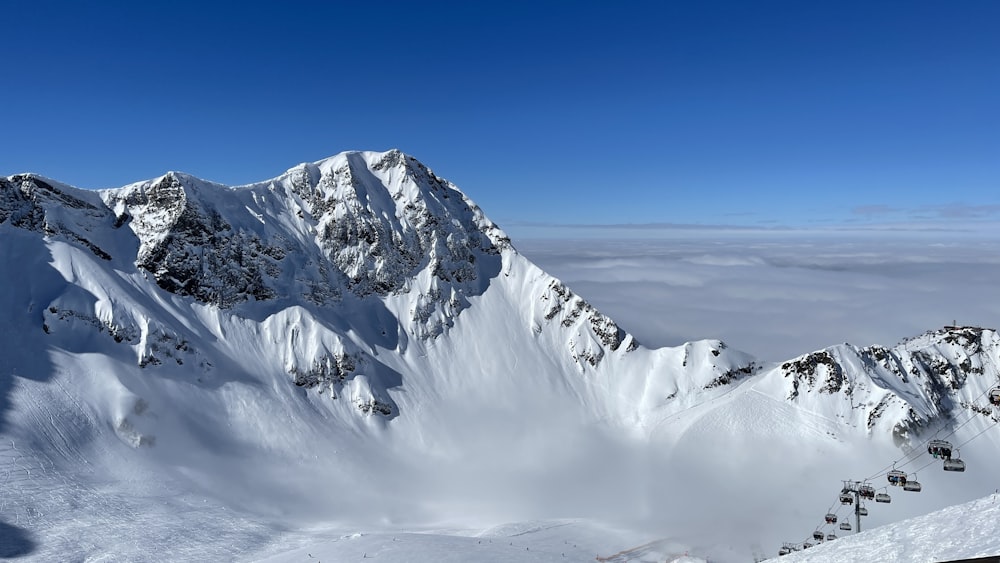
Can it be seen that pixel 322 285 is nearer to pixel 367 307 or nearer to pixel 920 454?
pixel 367 307

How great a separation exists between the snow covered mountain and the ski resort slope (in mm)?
70464

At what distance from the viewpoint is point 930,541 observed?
1919 centimetres

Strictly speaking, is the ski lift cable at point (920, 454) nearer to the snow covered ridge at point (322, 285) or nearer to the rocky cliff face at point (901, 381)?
the rocky cliff face at point (901, 381)

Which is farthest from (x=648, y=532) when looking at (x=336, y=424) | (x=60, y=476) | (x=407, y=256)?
(x=407, y=256)

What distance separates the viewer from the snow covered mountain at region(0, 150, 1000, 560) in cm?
8900

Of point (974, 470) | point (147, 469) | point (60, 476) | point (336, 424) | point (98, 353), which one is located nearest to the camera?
point (60, 476)

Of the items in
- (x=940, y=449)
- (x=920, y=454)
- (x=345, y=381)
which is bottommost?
(x=920, y=454)

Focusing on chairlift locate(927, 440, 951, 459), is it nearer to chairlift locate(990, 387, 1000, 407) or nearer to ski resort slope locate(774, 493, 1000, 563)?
chairlift locate(990, 387, 1000, 407)

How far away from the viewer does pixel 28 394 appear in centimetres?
8950

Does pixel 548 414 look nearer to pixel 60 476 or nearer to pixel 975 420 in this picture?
pixel 60 476

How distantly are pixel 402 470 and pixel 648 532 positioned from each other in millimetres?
52117

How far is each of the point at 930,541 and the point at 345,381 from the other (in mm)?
127046

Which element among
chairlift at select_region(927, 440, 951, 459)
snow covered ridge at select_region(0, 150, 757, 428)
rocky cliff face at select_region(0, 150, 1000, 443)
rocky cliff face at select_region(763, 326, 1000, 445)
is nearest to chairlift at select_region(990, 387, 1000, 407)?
chairlift at select_region(927, 440, 951, 459)

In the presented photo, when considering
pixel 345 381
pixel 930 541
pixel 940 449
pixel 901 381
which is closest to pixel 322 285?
pixel 345 381
